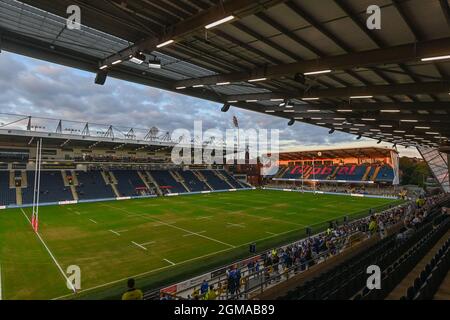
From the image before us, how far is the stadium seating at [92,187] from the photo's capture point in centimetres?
4824

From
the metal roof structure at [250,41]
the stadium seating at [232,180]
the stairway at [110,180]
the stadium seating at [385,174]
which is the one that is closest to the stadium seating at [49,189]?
the stairway at [110,180]

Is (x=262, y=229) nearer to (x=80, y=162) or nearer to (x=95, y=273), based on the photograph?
(x=95, y=273)

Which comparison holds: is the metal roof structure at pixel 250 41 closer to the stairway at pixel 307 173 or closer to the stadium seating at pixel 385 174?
the stadium seating at pixel 385 174

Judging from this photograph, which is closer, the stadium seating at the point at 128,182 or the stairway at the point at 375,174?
the stadium seating at the point at 128,182

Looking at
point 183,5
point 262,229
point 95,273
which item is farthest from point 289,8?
point 262,229

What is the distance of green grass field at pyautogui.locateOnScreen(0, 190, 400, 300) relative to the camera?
1482 centimetres

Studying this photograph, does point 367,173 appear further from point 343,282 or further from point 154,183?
point 343,282

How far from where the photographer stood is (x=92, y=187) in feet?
166

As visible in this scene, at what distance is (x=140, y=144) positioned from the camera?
56.7 m

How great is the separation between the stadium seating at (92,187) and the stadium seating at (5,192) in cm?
907

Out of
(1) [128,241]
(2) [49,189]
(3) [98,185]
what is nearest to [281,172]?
(3) [98,185]

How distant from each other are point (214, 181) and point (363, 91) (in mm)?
58412

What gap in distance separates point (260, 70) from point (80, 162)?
52008 mm

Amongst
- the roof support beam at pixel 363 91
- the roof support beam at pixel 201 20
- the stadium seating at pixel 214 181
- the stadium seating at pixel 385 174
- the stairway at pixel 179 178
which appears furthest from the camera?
the stadium seating at pixel 214 181
